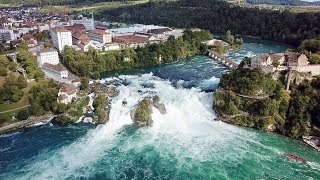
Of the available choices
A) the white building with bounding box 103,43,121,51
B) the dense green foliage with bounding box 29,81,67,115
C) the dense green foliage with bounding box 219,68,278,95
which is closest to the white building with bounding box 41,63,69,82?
the dense green foliage with bounding box 29,81,67,115

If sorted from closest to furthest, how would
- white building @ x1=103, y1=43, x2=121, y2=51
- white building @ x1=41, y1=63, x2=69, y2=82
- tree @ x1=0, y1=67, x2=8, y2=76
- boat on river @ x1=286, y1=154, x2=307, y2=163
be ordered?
boat on river @ x1=286, y1=154, x2=307, y2=163
tree @ x1=0, y1=67, x2=8, y2=76
white building @ x1=41, y1=63, x2=69, y2=82
white building @ x1=103, y1=43, x2=121, y2=51

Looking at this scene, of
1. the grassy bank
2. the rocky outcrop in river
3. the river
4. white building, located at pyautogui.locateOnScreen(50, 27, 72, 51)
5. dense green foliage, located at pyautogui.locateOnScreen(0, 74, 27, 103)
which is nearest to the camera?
the river

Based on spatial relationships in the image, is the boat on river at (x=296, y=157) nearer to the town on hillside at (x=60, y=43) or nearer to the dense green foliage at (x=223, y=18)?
the town on hillside at (x=60, y=43)

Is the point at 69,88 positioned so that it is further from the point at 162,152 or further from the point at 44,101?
the point at 162,152

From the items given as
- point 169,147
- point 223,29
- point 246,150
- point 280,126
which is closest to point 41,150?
point 169,147

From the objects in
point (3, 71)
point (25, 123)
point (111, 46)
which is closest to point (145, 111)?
point (25, 123)

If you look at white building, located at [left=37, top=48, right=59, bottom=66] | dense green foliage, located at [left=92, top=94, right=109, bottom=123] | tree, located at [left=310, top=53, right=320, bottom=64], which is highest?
tree, located at [left=310, top=53, right=320, bottom=64]

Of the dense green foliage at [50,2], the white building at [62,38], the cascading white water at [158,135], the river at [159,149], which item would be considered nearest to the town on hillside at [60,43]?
the white building at [62,38]

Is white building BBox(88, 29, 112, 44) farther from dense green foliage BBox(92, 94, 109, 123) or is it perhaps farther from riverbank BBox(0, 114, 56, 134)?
riverbank BBox(0, 114, 56, 134)
